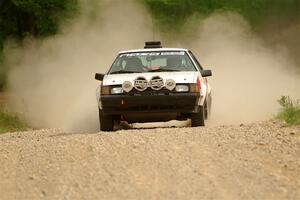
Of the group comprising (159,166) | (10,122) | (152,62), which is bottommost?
(10,122)

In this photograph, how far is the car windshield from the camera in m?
13.5

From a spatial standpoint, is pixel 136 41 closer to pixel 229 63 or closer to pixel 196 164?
pixel 229 63

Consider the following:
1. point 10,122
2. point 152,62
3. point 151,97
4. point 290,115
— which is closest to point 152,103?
point 151,97

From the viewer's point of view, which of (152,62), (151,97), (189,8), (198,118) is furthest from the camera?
(189,8)

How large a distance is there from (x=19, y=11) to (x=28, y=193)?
25877mm

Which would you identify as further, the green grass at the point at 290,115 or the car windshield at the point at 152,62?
the car windshield at the point at 152,62

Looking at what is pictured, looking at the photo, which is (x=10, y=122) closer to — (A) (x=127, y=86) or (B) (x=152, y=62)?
(B) (x=152, y=62)

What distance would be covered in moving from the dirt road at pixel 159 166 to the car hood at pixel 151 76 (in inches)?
Result: 65.7

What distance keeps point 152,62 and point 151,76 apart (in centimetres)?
104

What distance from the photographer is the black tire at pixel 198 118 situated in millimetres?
12875

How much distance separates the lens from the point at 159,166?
841cm

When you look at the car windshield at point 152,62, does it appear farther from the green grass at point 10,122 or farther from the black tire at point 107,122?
the green grass at point 10,122

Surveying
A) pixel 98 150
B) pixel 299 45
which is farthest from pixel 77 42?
pixel 98 150

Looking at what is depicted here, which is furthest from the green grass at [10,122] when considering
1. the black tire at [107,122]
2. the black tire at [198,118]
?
the black tire at [198,118]
